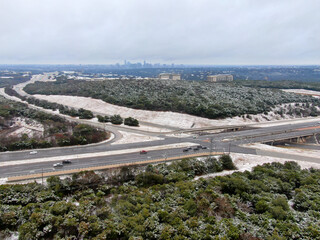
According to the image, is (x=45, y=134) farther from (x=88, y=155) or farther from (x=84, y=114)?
(x=84, y=114)

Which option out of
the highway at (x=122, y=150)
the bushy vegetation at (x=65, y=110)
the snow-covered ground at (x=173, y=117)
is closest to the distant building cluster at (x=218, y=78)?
the snow-covered ground at (x=173, y=117)

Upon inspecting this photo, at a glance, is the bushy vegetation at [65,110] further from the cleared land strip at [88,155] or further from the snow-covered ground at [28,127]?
the cleared land strip at [88,155]

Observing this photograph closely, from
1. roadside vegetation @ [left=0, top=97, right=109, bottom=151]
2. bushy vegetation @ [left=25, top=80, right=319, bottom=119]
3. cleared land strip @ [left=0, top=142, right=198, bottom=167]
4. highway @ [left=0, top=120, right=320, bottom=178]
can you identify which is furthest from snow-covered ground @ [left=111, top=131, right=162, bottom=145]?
bushy vegetation @ [left=25, top=80, right=319, bottom=119]

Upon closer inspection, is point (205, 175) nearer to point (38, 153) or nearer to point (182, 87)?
point (38, 153)

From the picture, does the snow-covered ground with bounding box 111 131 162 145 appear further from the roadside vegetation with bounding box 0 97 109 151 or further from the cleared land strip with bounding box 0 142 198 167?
the cleared land strip with bounding box 0 142 198 167

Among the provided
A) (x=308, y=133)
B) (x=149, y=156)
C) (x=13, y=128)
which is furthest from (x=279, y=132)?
(x=13, y=128)

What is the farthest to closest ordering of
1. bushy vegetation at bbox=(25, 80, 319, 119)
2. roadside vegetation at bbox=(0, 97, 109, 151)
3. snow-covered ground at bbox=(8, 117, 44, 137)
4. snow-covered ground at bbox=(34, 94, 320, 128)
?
→ bushy vegetation at bbox=(25, 80, 319, 119) < snow-covered ground at bbox=(34, 94, 320, 128) < snow-covered ground at bbox=(8, 117, 44, 137) < roadside vegetation at bbox=(0, 97, 109, 151)
